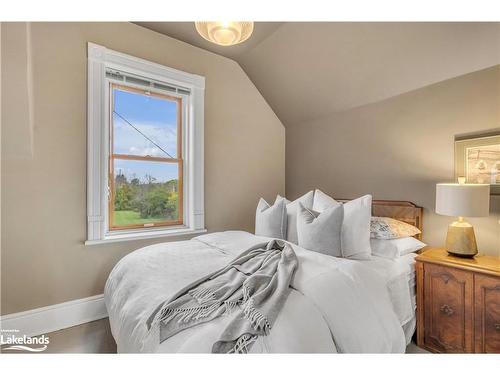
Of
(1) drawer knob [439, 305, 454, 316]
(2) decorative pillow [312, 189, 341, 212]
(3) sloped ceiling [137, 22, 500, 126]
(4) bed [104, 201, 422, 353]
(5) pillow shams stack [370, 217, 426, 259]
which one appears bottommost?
(1) drawer knob [439, 305, 454, 316]

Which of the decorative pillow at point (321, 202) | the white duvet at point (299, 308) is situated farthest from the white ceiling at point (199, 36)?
the white duvet at point (299, 308)

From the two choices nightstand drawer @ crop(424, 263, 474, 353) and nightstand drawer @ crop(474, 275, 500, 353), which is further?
nightstand drawer @ crop(424, 263, 474, 353)

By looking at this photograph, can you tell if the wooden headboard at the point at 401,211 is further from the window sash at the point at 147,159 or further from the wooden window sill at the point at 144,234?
the window sash at the point at 147,159

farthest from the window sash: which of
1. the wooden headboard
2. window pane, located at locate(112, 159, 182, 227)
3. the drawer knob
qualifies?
the drawer knob

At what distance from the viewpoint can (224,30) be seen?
4.75 feet

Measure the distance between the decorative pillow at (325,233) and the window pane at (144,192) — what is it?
1.63 metres

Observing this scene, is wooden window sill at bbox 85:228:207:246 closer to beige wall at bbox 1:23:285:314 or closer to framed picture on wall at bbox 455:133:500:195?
beige wall at bbox 1:23:285:314

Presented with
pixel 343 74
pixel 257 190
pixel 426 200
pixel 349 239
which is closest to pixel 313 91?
pixel 343 74

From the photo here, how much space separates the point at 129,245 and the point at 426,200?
2.80 metres

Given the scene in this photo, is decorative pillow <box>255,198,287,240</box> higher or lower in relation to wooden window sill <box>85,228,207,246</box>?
higher

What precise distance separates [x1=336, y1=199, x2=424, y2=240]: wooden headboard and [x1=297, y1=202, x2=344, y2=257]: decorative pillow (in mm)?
860

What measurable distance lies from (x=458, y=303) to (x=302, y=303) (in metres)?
1.26

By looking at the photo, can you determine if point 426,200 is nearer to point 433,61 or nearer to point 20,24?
point 433,61

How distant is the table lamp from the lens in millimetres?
1646
